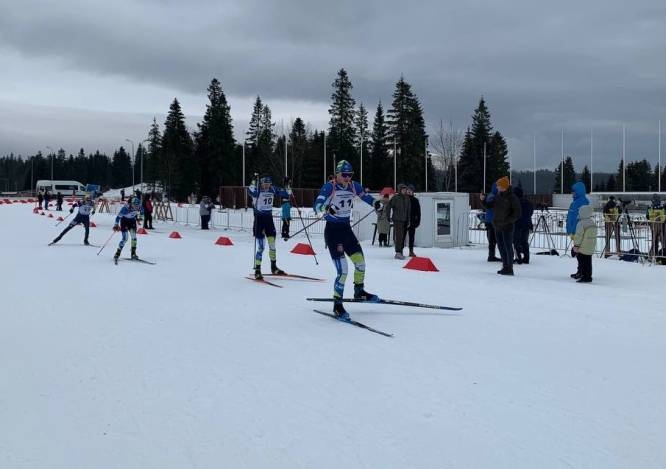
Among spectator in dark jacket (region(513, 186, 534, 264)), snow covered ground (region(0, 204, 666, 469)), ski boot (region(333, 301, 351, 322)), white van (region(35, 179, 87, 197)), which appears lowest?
snow covered ground (region(0, 204, 666, 469))

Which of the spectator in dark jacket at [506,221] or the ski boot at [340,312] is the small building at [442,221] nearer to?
the spectator in dark jacket at [506,221]

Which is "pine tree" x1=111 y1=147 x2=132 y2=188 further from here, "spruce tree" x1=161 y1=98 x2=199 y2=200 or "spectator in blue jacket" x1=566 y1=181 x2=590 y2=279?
"spectator in blue jacket" x1=566 y1=181 x2=590 y2=279

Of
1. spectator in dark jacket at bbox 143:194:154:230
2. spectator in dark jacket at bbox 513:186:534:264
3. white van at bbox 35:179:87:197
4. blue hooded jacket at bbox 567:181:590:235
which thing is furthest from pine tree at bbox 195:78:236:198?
blue hooded jacket at bbox 567:181:590:235

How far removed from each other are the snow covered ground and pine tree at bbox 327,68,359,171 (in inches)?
2856

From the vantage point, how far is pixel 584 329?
7.48 metres

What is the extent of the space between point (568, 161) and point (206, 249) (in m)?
121

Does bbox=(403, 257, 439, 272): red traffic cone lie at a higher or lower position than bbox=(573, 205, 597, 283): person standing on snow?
lower

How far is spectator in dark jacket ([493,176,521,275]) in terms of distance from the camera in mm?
13172

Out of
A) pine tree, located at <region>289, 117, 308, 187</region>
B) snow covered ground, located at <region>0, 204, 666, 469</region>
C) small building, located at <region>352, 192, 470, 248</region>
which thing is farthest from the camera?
pine tree, located at <region>289, 117, 308, 187</region>

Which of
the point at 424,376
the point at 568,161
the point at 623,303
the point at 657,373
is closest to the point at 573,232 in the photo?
the point at 623,303

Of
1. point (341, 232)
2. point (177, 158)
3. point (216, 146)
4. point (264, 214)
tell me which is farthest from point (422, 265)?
point (177, 158)

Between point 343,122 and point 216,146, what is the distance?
57.1 ft

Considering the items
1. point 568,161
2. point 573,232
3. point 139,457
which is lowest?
point 139,457

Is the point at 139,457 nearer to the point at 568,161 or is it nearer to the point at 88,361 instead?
the point at 88,361
